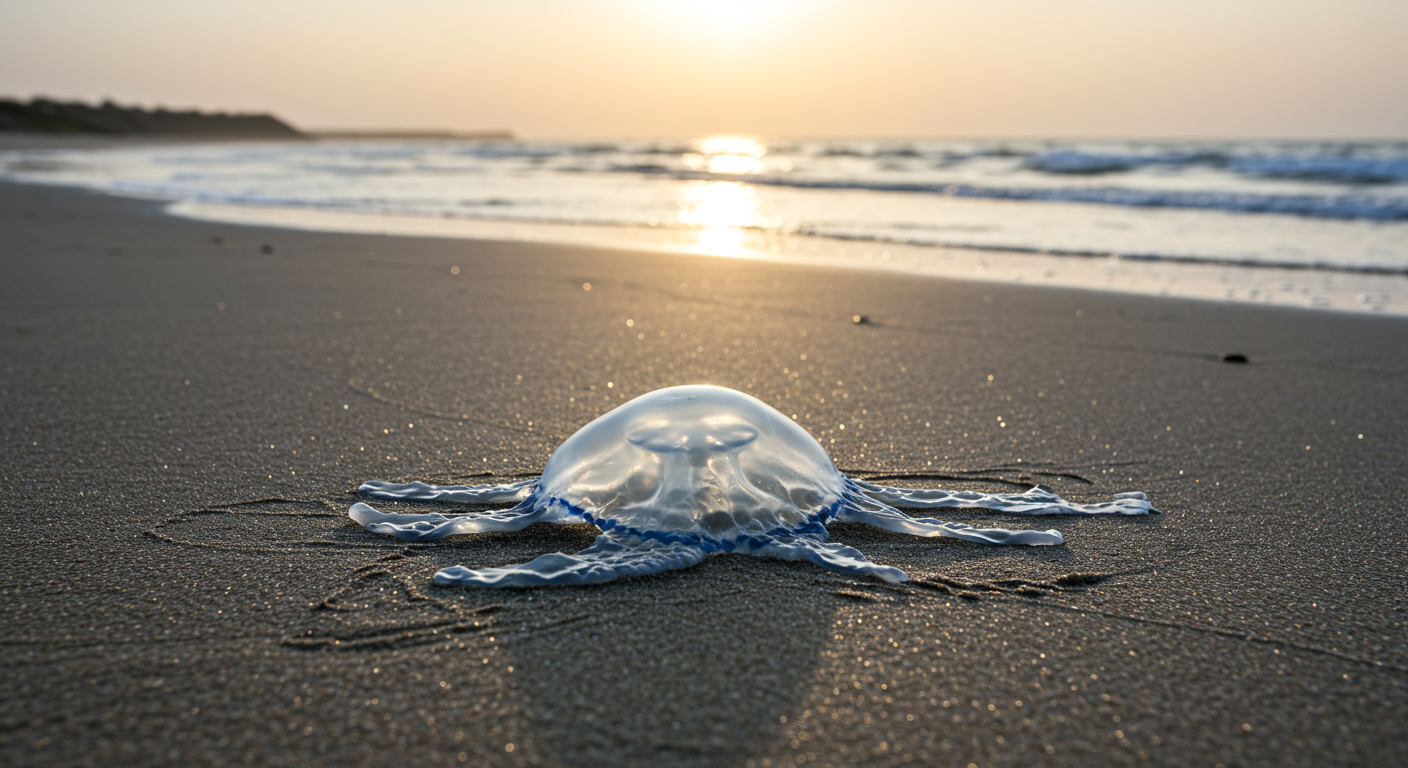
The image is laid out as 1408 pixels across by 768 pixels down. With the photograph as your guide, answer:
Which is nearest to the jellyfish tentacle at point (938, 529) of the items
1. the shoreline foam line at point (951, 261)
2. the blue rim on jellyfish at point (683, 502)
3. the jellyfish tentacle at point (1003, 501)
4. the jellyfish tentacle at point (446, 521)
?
the blue rim on jellyfish at point (683, 502)

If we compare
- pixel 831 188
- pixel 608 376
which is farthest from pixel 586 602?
pixel 831 188

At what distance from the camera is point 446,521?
1.87 metres

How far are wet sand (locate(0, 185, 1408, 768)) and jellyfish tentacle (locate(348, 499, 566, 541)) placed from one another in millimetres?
31

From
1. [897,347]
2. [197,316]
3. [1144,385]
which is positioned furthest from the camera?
[197,316]

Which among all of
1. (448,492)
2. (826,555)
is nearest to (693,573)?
(826,555)

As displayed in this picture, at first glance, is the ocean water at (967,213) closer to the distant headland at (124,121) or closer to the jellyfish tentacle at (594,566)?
the jellyfish tentacle at (594,566)

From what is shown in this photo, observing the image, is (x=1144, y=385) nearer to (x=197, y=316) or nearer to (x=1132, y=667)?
(x=1132, y=667)

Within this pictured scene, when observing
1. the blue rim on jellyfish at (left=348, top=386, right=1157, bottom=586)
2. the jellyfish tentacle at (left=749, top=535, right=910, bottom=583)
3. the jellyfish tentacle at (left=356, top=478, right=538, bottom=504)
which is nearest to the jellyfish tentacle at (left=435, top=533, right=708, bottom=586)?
the blue rim on jellyfish at (left=348, top=386, right=1157, bottom=586)

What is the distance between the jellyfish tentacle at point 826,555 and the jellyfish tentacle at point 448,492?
0.58 m

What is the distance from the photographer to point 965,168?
20438mm

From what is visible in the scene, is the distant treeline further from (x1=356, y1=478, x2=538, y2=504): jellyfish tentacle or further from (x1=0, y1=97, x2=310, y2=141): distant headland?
(x1=356, y1=478, x2=538, y2=504): jellyfish tentacle

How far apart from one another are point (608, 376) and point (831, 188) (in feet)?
40.7

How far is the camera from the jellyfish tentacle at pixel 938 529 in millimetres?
1874

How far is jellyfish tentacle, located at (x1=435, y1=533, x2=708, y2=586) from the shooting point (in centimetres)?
161
